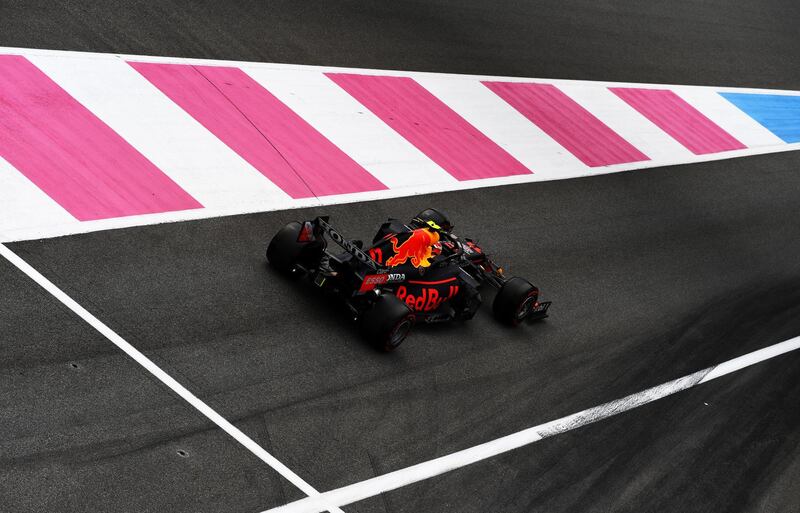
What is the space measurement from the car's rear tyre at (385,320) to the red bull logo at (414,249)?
749mm

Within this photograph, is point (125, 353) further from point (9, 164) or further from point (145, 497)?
point (9, 164)

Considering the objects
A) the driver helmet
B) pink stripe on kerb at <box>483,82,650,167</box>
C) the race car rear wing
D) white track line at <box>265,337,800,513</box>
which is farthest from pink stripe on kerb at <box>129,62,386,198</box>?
pink stripe on kerb at <box>483,82,650,167</box>

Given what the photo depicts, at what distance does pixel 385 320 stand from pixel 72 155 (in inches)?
170

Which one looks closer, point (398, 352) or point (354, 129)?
point (398, 352)

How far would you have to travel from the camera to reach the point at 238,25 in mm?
15180

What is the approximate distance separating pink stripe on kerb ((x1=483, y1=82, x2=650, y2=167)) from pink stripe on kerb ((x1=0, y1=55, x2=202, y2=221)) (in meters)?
7.59

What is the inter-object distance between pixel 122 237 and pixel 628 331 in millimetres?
6580

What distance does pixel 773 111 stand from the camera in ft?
71.7

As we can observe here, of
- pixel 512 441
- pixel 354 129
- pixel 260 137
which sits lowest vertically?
pixel 512 441

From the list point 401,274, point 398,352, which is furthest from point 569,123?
point 398,352

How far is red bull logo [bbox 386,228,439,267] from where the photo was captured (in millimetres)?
10758

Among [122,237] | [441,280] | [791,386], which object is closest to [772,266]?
[791,386]

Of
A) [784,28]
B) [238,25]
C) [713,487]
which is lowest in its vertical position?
[713,487]

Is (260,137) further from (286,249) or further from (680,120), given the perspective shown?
(680,120)
